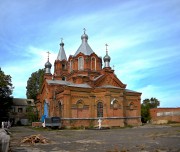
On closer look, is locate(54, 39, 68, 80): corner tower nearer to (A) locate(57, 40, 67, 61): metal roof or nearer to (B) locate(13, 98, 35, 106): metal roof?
(A) locate(57, 40, 67, 61): metal roof

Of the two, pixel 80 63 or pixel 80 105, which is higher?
pixel 80 63

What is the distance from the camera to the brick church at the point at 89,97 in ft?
112

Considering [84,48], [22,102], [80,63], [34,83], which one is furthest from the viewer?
[34,83]

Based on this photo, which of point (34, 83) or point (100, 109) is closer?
point (100, 109)

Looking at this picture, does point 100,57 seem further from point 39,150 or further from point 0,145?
point 0,145

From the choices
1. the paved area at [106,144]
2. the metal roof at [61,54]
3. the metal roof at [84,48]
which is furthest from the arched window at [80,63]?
the paved area at [106,144]

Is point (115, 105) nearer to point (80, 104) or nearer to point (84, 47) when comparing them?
point (80, 104)

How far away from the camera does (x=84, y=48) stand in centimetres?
4434

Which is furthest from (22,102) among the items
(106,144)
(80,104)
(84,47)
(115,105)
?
(106,144)

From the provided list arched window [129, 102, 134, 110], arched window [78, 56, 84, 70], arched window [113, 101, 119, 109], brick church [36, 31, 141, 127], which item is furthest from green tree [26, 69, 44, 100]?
arched window [113, 101, 119, 109]

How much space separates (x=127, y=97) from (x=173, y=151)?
28224mm

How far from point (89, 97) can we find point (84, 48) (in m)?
A: 12.0

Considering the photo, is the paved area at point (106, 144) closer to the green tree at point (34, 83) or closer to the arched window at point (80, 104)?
the arched window at point (80, 104)

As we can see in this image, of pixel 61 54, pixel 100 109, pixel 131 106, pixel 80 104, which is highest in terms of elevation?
pixel 61 54
